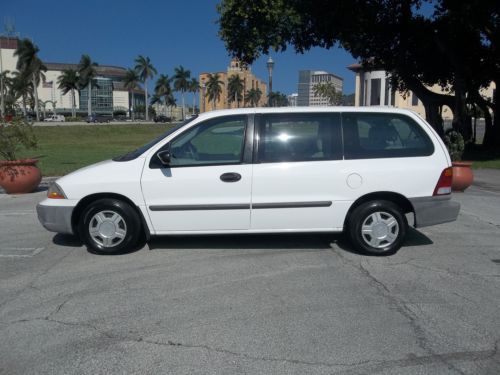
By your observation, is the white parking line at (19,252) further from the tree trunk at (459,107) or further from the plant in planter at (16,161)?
the tree trunk at (459,107)

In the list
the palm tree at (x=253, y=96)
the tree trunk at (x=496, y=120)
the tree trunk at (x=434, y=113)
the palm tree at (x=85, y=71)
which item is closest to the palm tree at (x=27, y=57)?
the palm tree at (x=85, y=71)

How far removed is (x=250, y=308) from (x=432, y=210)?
2766 mm

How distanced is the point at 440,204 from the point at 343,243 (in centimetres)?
130

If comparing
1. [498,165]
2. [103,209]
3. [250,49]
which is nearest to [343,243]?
[103,209]

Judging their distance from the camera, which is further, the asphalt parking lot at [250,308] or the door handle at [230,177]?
the door handle at [230,177]

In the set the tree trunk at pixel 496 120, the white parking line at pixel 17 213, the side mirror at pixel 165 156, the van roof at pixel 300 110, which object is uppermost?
the tree trunk at pixel 496 120

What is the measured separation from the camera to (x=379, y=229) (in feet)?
19.0

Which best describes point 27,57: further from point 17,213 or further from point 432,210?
point 432,210

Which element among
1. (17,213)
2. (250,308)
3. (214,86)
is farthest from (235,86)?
(250,308)

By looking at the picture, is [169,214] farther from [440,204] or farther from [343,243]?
[440,204]

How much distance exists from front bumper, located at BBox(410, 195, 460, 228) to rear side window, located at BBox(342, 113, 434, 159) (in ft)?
1.81

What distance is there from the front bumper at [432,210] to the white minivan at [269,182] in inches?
0.5

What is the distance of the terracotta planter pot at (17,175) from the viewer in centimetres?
1080

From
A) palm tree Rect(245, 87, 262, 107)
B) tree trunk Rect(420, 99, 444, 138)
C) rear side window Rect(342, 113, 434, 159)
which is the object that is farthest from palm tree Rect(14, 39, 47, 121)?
rear side window Rect(342, 113, 434, 159)
